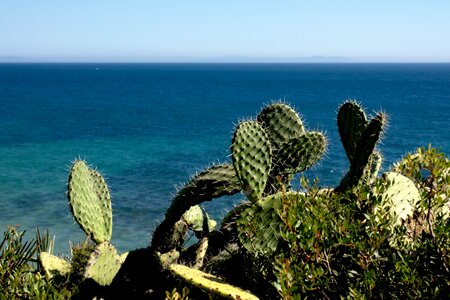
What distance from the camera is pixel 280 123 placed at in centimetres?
565

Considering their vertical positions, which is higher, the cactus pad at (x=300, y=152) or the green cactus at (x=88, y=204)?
the cactus pad at (x=300, y=152)

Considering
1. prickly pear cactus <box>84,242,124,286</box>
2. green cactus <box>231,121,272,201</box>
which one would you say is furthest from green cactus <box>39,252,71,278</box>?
green cactus <box>231,121,272,201</box>

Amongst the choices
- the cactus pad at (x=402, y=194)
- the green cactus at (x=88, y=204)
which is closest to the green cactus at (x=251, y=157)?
the cactus pad at (x=402, y=194)

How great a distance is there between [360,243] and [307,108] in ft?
197

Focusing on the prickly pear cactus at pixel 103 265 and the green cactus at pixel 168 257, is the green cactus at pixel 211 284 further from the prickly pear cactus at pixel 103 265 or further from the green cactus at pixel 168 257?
the prickly pear cactus at pixel 103 265

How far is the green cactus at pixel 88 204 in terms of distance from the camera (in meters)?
5.44

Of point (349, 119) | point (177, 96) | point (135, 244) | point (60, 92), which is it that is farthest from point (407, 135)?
point (60, 92)

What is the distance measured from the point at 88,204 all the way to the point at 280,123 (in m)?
1.81

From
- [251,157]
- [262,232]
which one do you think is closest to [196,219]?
[251,157]

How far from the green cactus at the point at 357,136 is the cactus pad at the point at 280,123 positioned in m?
0.41

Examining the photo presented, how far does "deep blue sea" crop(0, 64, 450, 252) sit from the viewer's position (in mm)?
20453

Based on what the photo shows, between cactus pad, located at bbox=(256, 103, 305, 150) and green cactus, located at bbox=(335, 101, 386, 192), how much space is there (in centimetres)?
41

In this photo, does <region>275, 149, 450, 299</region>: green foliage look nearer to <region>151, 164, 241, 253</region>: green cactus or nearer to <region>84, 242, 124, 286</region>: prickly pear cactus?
<region>151, 164, 241, 253</region>: green cactus

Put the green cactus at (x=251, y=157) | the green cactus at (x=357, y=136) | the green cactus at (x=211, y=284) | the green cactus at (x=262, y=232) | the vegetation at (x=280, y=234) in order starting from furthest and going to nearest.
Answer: the green cactus at (x=251, y=157), the green cactus at (x=357, y=136), the green cactus at (x=262, y=232), the green cactus at (x=211, y=284), the vegetation at (x=280, y=234)
